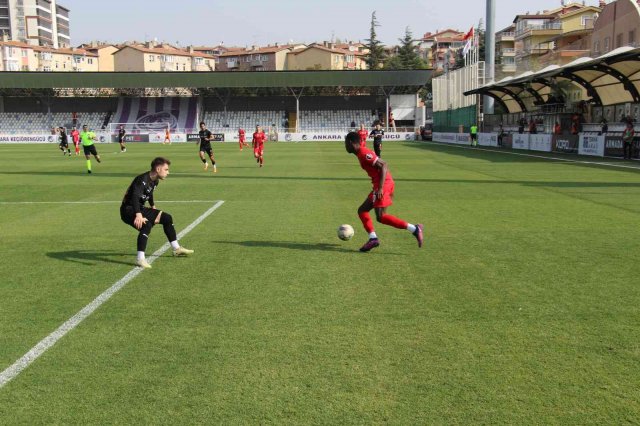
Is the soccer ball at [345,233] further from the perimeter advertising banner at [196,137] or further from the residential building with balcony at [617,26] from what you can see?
the perimeter advertising banner at [196,137]

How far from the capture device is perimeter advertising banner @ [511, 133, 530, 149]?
39.9 meters

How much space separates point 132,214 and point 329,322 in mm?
3461

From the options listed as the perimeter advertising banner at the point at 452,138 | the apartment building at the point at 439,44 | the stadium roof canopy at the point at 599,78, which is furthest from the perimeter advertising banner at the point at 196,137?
the apartment building at the point at 439,44

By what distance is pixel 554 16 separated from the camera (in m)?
99.6

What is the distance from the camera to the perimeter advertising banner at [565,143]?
3338 centimetres

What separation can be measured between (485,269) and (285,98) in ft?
241

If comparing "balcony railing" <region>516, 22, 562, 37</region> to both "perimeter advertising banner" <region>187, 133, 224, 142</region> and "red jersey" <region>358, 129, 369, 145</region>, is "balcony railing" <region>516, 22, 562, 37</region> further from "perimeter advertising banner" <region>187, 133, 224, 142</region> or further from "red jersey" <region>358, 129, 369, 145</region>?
"red jersey" <region>358, 129, 369, 145</region>

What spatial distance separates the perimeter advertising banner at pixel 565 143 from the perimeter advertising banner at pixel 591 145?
0.76 m

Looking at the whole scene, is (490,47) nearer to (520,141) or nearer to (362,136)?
(520,141)

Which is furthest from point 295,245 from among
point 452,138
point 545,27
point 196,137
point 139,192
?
point 545,27

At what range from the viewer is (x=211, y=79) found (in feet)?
228

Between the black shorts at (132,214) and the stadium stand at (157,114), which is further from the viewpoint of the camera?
the stadium stand at (157,114)

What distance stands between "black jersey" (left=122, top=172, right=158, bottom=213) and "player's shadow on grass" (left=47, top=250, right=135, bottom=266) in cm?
91

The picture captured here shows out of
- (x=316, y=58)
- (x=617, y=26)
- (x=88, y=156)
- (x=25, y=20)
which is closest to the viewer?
(x=88, y=156)
